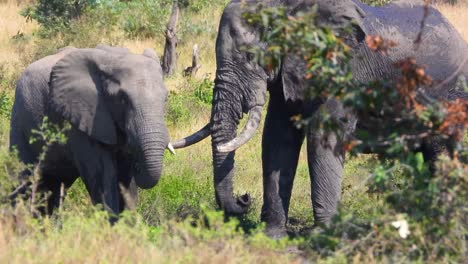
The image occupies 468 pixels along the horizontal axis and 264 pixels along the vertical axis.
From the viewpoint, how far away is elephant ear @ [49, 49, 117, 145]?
10.7 m

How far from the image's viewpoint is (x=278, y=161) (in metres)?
11.3

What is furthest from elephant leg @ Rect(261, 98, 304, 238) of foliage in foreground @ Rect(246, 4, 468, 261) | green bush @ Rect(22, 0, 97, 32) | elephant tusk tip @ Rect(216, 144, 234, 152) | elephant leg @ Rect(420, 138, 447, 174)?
green bush @ Rect(22, 0, 97, 32)

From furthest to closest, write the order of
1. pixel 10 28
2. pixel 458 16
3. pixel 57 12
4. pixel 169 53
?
pixel 458 16, pixel 10 28, pixel 57 12, pixel 169 53

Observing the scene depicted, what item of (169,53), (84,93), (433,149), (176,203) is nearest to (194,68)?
(169,53)

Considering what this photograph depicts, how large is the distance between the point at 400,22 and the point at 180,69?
8557mm

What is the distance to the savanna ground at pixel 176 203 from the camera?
738 cm

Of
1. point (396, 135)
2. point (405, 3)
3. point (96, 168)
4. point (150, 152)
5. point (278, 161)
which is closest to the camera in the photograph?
point (396, 135)

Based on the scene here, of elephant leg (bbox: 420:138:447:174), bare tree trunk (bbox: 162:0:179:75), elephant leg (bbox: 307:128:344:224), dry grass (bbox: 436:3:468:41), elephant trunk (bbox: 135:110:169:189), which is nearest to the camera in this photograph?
elephant trunk (bbox: 135:110:169:189)

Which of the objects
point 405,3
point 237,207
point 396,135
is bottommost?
point 237,207

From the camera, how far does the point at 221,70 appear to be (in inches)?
417

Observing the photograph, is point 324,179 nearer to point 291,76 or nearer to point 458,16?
point 291,76

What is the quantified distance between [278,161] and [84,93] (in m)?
1.73

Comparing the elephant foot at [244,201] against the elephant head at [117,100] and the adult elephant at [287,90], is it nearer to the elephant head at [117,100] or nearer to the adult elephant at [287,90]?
the adult elephant at [287,90]

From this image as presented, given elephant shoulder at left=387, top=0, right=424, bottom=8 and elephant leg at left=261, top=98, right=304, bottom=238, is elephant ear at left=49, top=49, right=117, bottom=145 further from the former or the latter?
elephant shoulder at left=387, top=0, right=424, bottom=8
